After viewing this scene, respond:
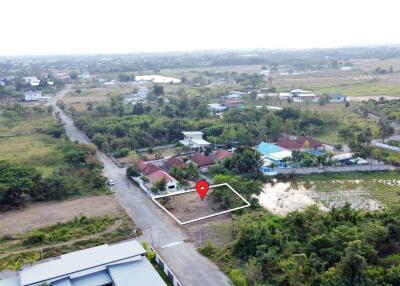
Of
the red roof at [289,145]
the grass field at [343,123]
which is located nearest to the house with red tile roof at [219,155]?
the red roof at [289,145]

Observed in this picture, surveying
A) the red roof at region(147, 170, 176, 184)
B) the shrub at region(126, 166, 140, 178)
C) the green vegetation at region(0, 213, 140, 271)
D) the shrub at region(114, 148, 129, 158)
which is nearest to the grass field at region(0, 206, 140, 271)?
the green vegetation at region(0, 213, 140, 271)

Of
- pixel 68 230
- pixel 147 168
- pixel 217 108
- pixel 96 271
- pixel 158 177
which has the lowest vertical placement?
pixel 68 230

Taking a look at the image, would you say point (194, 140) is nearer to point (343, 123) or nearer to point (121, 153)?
point (121, 153)

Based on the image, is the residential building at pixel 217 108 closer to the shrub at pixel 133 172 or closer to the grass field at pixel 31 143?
the grass field at pixel 31 143

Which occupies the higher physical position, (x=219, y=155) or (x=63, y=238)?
(x=219, y=155)

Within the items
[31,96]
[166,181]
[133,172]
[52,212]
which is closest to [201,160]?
[133,172]

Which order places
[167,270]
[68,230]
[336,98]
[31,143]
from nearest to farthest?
[167,270] → [68,230] → [31,143] → [336,98]

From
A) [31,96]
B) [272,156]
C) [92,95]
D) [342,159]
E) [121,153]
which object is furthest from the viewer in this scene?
[92,95]
